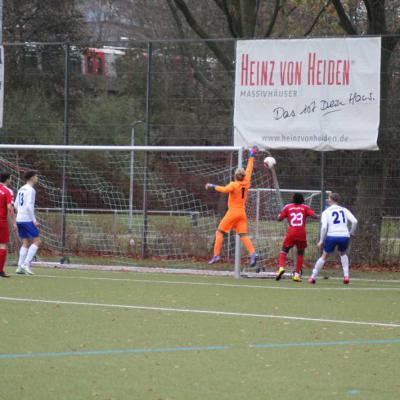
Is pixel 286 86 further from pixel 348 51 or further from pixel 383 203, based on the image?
pixel 383 203

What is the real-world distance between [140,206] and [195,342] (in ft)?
41.3

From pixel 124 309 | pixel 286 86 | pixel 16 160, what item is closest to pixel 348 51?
pixel 286 86

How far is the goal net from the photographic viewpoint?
70.4 feet

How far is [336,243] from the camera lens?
18.5 metres

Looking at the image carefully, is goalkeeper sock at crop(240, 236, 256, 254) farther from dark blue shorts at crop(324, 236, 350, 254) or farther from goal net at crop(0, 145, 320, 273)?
goal net at crop(0, 145, 320, 273)

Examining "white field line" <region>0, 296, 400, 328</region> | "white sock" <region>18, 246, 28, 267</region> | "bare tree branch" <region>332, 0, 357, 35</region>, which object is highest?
"bare tree branch" <region>332, 0, 357, 35</region>

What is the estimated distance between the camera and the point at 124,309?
13.5 m

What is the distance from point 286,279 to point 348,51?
4.84 meters

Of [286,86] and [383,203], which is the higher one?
[286,86]

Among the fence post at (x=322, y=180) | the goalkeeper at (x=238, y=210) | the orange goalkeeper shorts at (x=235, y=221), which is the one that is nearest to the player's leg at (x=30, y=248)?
the goalkeeper at (x=238, y=210)

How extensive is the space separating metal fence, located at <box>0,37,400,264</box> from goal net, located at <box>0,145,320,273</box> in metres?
0.43

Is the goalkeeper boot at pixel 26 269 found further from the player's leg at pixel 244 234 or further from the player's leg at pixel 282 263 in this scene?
the player's leg at pixel 282 263

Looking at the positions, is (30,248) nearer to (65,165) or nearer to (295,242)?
(295,242)

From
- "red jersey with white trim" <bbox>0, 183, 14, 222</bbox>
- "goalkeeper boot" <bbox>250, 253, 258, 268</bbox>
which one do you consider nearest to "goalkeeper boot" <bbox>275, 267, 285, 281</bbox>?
"goalkeeper boot" <bbox>250, 253, 258, 268</bbox>
